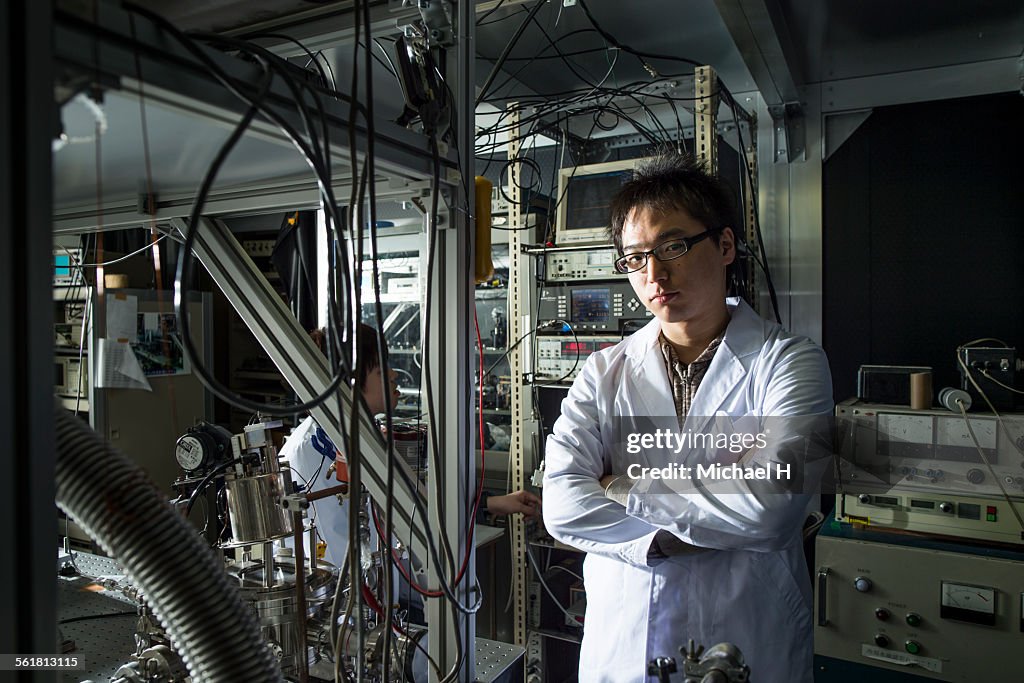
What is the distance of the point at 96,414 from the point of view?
7.29 ft

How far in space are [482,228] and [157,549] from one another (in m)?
0.64

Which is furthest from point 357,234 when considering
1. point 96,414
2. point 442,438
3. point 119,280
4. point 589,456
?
point 96,414

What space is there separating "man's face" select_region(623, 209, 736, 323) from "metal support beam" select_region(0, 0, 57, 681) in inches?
53.6

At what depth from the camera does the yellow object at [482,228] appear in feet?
3.28

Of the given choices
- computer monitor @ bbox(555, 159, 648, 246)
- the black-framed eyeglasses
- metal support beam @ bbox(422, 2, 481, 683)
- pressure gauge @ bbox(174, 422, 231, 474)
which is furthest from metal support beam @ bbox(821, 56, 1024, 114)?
pressure gauge @ bbox(174, 422, 231, 474)

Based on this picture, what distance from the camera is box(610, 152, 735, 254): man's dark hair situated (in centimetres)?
167

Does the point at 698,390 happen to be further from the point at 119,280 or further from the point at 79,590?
the point at 79,590

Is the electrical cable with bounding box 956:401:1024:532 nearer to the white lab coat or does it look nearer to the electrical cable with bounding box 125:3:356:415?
the white lab coat

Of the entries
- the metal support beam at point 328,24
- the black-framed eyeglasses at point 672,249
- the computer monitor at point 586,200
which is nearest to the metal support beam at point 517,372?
the computer monitor at point 586,200

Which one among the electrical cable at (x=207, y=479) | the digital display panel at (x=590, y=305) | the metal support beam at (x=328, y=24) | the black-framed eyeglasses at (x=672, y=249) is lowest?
the electrical cable at (x=207, y=479)

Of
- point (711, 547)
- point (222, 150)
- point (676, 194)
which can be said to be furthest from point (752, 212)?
point (222, 150)

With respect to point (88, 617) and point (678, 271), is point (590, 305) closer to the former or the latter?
point (678, 271)

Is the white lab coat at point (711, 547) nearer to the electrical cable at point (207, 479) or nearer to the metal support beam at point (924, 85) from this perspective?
the electrical cable at point (207, 479)

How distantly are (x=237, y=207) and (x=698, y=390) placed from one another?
114 cm
